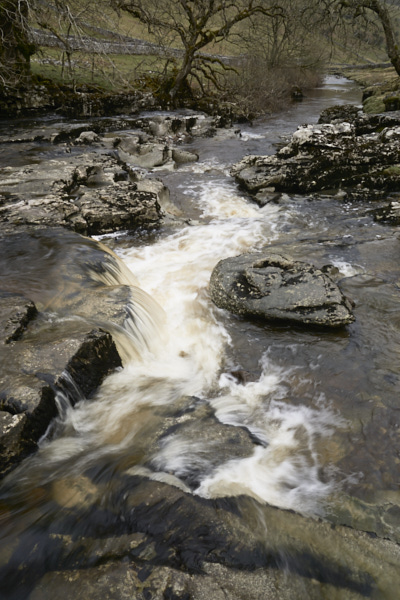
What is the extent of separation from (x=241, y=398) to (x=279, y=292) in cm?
155

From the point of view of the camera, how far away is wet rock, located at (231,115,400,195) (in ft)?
28.7

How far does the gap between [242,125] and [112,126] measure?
5.76 m

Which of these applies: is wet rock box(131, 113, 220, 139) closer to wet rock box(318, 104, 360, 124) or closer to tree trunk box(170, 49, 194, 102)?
tree trunk box(170, 49, 194, 102)

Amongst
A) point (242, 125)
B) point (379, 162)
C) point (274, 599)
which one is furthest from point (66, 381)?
point (242, 125)

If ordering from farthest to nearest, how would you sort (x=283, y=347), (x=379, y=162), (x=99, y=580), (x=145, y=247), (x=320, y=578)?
(x=379, y=162) → (x=145, y=247) → (x=283, y=347) → (x=320, y=578) → (x=99, y=580)

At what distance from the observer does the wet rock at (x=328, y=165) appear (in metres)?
8.74

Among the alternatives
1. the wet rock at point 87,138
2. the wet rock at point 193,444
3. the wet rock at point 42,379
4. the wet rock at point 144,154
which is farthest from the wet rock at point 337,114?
the wet rock at point 193,444

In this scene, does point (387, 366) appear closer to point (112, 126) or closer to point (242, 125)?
point (112, 126)

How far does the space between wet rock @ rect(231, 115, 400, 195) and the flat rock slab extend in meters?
4.16

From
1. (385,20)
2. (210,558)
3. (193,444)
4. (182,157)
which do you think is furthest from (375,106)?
(210,558)

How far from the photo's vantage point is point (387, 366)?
3953mm

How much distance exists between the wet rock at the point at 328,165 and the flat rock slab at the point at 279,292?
13.7 feet

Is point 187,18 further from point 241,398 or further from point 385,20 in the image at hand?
point 241,398

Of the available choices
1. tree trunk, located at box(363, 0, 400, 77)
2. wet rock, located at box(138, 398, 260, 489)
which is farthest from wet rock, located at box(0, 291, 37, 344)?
tree trunk, located at box(363, 0, 400, 77)
